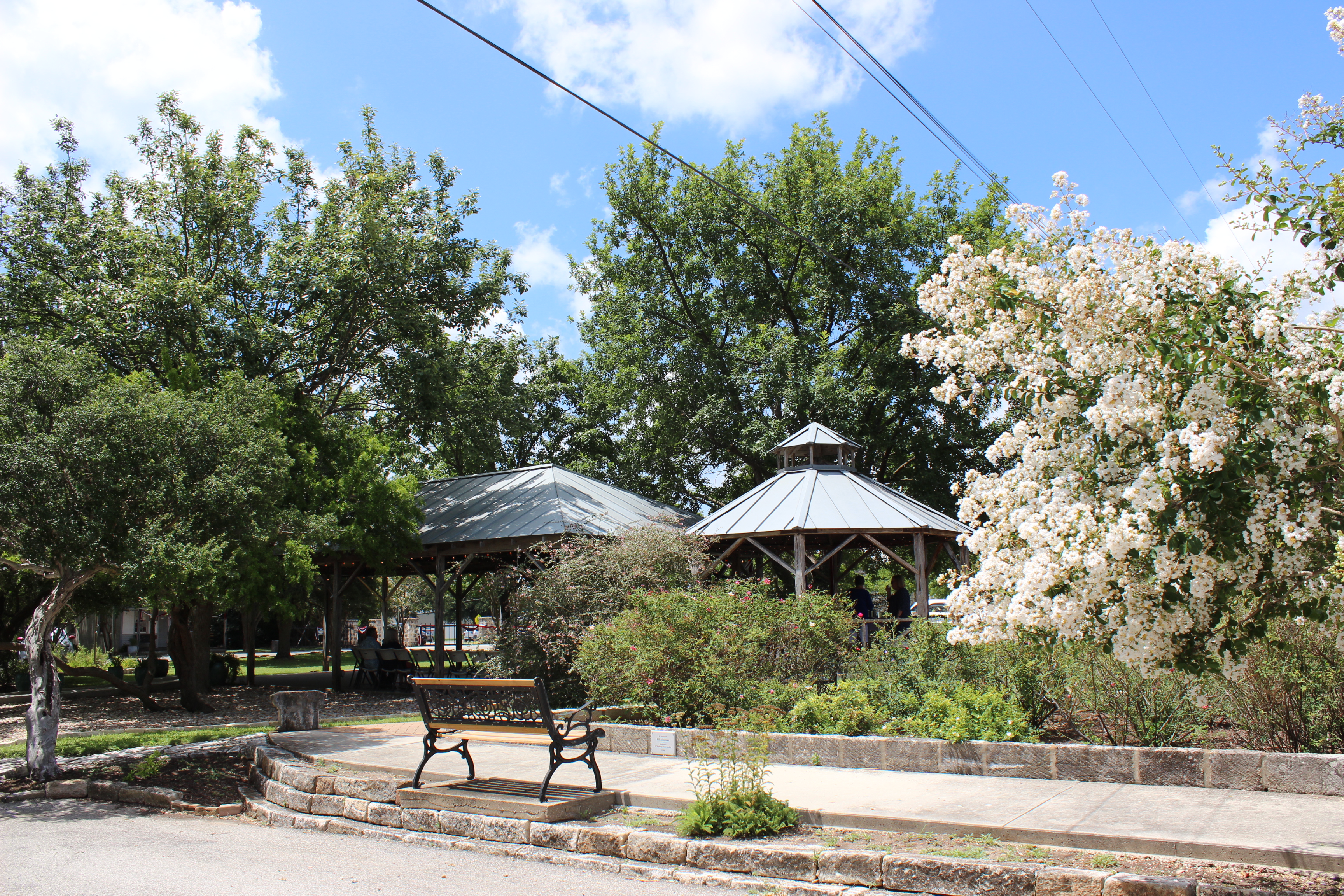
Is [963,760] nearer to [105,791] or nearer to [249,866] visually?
[249,866]

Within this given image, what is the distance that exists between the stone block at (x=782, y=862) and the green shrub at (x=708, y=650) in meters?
3.54

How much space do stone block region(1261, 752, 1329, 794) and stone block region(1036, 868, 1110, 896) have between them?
8.20 feet

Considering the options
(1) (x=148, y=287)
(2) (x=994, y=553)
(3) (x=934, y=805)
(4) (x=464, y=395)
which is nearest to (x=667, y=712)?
(3) (x=934, y=805)

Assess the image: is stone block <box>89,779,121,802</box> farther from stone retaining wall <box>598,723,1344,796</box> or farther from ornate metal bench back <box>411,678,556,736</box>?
stone retaining wall <box>598,723,1344,796</box>

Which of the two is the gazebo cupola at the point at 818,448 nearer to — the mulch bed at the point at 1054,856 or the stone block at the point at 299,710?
the stone block at the point at 299,710

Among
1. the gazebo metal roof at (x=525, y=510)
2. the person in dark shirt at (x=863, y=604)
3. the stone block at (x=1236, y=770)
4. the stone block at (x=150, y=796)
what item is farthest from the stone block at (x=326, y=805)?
the person in dark shirt at (x=863, y=604)

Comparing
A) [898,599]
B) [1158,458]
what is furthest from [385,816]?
[898,599]

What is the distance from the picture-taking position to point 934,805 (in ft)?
20.4

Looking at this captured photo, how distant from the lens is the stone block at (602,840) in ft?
19.6

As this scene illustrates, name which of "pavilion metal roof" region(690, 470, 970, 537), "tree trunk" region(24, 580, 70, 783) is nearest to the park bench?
"tree trunk" region(24, 580, 70, 783)

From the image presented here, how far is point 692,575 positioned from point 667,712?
4417 mm

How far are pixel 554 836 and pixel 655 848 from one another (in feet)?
2.75

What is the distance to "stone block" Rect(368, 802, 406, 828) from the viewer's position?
278 inches

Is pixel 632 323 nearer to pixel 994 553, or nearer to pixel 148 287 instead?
pixel 148 287
